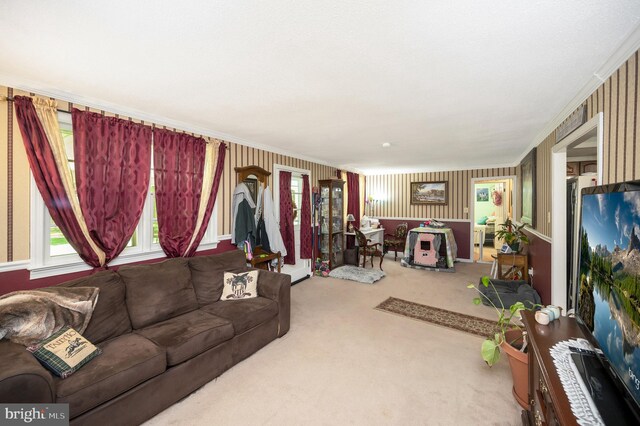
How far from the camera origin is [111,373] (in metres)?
1.70

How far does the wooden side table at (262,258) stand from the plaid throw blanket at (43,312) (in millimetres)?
1942

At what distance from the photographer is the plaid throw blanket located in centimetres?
171

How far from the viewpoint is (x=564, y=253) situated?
305 centimetres

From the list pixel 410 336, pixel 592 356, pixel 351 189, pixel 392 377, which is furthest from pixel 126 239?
pixel 351 189

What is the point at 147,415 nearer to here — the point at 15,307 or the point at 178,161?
the point at 15,307

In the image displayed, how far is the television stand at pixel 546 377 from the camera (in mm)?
1053

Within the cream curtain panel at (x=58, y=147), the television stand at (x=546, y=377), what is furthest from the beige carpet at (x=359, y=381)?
the cream curtain panel at (x=58, y=147)

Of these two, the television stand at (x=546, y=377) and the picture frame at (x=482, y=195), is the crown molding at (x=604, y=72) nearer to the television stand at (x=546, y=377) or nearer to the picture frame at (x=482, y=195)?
the television stand at (x=546, y=377)

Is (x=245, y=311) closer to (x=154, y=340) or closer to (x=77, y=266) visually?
(x=154, y=340)

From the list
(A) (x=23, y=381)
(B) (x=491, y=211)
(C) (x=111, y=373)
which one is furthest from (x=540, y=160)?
(B) (x=491, y=211)

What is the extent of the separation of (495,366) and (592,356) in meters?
1.29

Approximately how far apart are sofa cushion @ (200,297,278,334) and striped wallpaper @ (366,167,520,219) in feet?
18.5

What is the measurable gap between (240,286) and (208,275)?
0.36 meters

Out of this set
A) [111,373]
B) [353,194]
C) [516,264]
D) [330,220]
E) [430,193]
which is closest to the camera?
[111,373]
